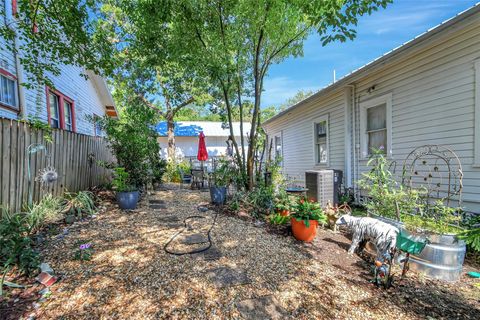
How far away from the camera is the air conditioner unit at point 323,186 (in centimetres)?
564

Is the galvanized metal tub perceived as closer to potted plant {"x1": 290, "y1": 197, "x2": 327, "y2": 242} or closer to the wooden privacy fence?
potted plant {"x1": 290, "y1": 197, "x2": 327, "y2": 242}

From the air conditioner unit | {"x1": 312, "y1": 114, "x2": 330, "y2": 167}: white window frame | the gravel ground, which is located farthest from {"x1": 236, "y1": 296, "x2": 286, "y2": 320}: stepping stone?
{"x1": 312, "y1": 114, "x2": 330, "y2": 167}: white window frame

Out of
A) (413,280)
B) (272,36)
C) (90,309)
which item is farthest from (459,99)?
(90,309)

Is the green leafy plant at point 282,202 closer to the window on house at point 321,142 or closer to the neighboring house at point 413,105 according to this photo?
the neighboring house at point 413,105

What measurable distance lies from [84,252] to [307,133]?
25.3ft

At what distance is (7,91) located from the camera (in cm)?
507

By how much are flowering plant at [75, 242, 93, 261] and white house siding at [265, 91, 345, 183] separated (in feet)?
20.6

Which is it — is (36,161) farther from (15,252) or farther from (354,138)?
(354,138)

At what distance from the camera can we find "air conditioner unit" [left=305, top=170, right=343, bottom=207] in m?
5.64

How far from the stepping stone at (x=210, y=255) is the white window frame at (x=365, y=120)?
14.9 feet

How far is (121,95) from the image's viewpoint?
1591cm

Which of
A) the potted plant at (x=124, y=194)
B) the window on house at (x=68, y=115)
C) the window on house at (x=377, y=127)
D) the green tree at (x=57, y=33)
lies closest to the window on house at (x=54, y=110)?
the window on house at (x=68, y=115)

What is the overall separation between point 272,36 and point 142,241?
15.3 feet

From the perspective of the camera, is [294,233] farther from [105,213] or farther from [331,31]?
[105,213]
